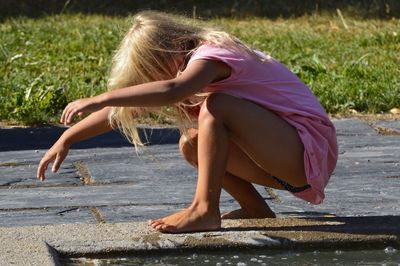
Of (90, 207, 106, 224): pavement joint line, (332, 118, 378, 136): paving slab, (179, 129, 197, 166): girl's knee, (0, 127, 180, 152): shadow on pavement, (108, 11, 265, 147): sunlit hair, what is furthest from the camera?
(332, 118, 378, 136): paving slab

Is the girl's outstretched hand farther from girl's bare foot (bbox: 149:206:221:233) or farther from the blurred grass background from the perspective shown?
the blurred grass background

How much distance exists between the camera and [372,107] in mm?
6895

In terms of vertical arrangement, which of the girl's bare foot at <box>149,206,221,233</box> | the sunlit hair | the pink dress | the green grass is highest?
the sunlit hair

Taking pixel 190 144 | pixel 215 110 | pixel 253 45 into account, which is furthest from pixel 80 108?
pixel 253 45

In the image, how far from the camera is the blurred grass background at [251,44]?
273 inches

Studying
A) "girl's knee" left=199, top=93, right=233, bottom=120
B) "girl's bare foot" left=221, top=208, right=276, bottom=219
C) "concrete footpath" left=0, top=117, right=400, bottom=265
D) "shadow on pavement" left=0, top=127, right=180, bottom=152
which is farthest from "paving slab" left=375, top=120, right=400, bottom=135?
"girl's knee" left=199, top=93, right=233, bottom=120

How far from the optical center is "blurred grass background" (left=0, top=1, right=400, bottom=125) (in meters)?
6.95

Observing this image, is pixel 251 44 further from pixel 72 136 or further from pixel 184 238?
pixel 184 238

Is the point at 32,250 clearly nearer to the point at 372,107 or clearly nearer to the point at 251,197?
the point at 251,197

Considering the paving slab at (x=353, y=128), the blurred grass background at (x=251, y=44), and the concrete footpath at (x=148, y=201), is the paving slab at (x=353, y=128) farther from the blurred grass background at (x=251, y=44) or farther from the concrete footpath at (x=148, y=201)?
the blurred grass background at (x=251, y=44)

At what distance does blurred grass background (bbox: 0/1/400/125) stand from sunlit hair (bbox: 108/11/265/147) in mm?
1576

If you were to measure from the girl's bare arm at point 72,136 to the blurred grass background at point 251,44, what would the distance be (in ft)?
5.44

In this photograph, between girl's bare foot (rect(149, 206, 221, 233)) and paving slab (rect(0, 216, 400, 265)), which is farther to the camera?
girl's bare foot (rect(149, 206, 221, 233))

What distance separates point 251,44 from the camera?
29.4ft
